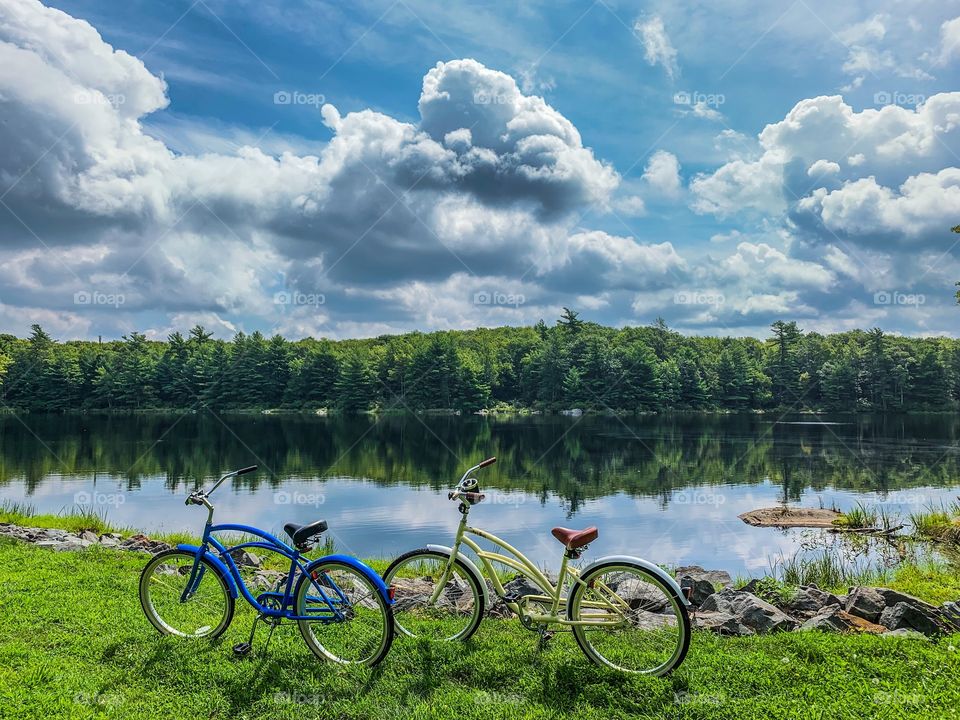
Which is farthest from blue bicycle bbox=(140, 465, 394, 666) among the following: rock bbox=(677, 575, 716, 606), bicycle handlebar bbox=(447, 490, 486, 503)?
rock bbox=(677, 575, 716, 606)

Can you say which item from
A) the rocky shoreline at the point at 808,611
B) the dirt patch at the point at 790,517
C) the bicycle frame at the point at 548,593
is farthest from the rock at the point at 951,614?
the dirt patch at the point at 790,517

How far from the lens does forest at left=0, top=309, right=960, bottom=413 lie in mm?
100000

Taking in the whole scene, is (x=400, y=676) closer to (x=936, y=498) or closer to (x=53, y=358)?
(x=936, y=498)

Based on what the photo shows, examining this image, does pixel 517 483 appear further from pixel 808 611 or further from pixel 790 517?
pixel 808 611

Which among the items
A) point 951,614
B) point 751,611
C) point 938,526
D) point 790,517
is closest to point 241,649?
point 751,611

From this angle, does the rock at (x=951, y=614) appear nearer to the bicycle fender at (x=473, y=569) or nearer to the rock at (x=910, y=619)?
the rock at (x=910, y=619)

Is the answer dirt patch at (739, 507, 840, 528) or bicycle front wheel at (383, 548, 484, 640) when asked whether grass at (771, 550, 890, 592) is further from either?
bicycle front wheel at (383, 548, 484, 640)

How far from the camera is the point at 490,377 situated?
4370 inches

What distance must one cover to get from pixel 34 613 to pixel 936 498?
28050mm

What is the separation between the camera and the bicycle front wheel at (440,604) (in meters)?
5.91

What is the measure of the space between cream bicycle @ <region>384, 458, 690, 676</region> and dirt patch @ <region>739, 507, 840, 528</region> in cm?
1581

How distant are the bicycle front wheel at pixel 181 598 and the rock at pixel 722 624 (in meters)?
4.82

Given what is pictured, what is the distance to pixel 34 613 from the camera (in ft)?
22.2

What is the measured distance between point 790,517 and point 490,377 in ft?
298
